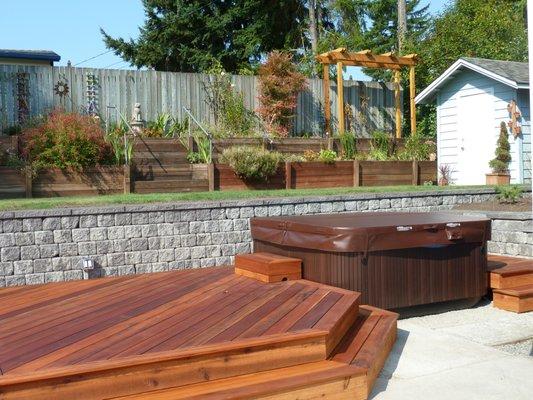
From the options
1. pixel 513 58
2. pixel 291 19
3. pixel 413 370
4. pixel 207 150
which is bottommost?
pixel 413 370

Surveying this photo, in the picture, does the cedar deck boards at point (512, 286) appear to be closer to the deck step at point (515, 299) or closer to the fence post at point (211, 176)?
the deck step at point (515, 299)

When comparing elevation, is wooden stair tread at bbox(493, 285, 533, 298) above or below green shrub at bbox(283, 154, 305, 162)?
below

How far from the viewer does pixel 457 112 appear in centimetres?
1391

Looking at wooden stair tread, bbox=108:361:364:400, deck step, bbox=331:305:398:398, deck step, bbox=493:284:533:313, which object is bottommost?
deck step, bbox=493:284:533:313

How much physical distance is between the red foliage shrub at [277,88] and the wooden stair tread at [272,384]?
10.1 metres

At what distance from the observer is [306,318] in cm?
430

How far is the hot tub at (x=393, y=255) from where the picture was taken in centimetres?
554

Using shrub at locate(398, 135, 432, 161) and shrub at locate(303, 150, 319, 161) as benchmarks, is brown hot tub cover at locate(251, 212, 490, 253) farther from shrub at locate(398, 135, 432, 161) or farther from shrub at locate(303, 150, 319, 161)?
shrub at locate(398, 135, 432, 161)

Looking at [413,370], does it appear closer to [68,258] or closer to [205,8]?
[68,258]

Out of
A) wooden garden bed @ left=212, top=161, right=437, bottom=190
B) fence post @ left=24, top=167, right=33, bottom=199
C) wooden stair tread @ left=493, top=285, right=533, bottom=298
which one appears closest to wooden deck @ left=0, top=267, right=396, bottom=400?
wooden stair tread @ left=493, top=285, right=533, bottom=298

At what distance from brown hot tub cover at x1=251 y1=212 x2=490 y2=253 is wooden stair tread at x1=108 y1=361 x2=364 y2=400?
174 cm

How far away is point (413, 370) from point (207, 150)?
688cm

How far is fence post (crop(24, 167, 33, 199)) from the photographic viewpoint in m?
8.70

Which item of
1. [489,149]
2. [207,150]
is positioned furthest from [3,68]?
[489,149]
